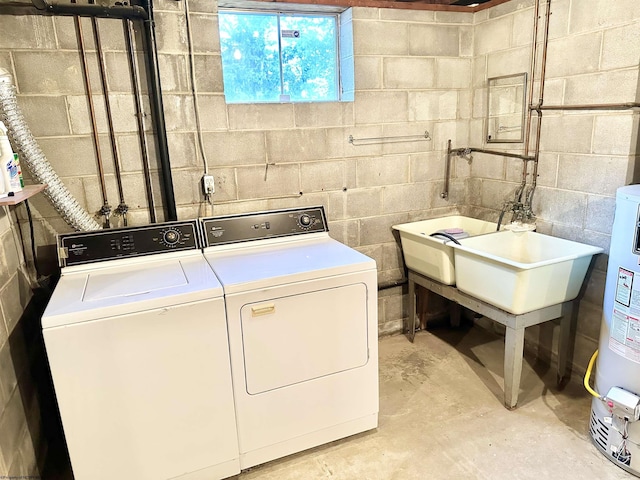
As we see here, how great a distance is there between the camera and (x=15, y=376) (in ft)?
Answer: 5.70

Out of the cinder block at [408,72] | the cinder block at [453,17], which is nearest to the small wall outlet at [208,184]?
the cinder block at [408,72]

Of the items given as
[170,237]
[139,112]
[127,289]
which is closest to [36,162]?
[139,112]

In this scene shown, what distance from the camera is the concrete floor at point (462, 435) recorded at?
191 cm

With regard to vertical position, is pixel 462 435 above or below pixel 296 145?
below

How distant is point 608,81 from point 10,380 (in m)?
2.94

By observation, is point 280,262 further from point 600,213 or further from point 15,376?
point 600,213

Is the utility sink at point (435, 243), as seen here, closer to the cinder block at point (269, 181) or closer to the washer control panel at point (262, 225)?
the washer control panel at point (262, 225)

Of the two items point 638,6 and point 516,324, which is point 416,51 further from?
point 516,324

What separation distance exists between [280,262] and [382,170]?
1175 mm

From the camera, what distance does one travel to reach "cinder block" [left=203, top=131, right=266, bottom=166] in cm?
242

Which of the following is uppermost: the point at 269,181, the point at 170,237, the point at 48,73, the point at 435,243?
the point at 48,73

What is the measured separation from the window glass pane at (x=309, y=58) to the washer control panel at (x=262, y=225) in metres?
0.77

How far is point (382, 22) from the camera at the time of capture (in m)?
2.66

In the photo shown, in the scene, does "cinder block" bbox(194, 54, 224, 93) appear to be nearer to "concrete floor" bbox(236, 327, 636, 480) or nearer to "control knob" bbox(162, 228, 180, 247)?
"control knob" bbox(162, 228, 180, 247)
